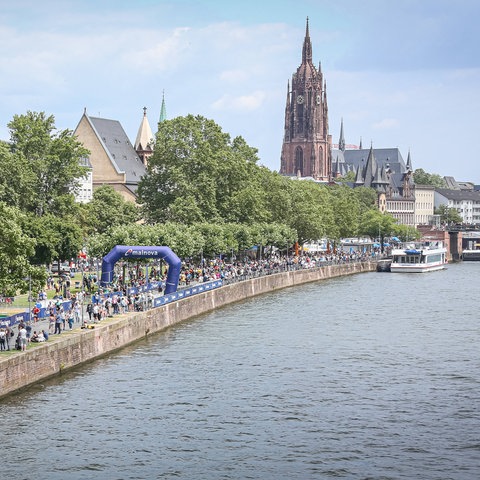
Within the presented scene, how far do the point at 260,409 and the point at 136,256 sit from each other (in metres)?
33.8

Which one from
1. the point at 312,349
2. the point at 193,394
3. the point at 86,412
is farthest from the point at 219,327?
the point at 86,412

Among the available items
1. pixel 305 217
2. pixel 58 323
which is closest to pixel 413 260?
pixel 305 217

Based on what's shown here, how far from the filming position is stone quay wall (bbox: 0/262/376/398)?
148ft

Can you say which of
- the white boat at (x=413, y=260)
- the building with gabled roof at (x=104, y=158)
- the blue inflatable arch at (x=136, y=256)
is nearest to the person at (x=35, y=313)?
the blue inflatable arch at (x=136, y=256)

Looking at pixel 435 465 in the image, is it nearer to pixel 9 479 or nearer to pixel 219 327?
pixel 9 479

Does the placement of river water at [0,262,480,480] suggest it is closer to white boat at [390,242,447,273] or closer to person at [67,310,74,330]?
person at [67,310,74,330]

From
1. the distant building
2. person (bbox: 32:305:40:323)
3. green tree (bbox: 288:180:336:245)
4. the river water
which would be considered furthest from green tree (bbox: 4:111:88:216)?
the distant building

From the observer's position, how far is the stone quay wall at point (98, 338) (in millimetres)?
45250

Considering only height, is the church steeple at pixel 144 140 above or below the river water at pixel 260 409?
above

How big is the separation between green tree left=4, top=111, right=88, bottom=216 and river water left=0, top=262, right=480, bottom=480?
33.2 metres

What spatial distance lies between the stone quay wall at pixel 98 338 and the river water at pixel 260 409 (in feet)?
2.38

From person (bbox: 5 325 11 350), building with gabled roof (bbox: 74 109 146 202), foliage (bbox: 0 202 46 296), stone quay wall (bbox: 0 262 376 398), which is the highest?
building with gabled roof (bbox: 74 109 146 202)

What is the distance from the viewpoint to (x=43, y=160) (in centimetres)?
9894

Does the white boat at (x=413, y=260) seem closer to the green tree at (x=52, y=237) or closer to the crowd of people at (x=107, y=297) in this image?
the crowd of people at (x=107, y=297)
